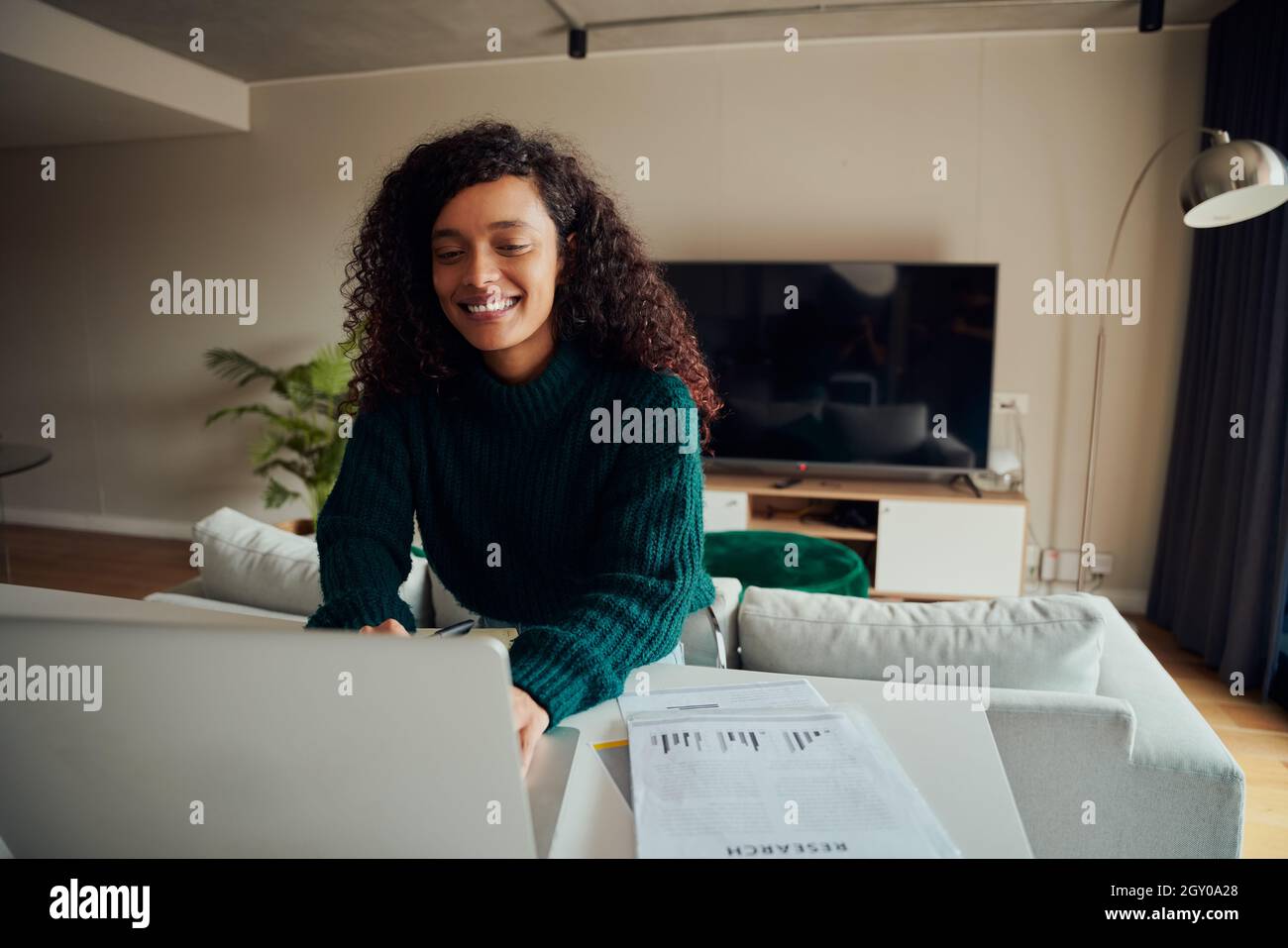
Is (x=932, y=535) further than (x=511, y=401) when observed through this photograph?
Yes

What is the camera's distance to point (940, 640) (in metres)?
1.32

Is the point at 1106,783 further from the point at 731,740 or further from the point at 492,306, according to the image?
the point at 492,306

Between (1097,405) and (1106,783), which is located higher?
(1097,405)

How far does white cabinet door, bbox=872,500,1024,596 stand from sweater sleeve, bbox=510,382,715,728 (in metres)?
2.46

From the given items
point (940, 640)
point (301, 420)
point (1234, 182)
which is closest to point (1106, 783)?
point (940, 640)

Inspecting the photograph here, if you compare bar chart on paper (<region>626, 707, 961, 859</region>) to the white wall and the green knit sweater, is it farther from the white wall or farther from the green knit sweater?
the white wall

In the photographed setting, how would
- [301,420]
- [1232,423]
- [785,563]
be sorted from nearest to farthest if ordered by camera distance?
[785,563]
[1232,423]
[301,420]

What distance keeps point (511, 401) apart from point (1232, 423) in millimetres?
2893

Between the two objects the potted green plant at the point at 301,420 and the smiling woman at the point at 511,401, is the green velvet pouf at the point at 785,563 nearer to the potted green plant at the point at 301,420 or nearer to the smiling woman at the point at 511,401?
the smiling woman at the point at 511,401

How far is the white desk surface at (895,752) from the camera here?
0.66 m

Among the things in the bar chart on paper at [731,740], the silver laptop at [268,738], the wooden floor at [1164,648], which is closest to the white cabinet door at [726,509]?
the wooden floor at [1164,648]

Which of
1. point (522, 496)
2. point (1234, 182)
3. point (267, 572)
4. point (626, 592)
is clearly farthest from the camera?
point (1234, 182)

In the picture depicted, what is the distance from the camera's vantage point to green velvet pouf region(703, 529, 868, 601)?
2.55 meters
